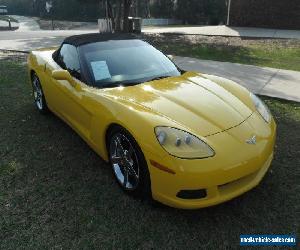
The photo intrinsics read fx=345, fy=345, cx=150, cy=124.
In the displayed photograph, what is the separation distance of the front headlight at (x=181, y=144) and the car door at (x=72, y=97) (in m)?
1.15

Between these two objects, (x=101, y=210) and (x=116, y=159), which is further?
(x=116, y=159)

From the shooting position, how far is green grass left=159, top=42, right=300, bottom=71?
984cm

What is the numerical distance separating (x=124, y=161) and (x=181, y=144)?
73 cm

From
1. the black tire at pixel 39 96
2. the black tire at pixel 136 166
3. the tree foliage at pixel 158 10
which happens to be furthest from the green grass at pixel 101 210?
the tree foliage at pixel 158 10

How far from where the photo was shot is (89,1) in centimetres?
2392

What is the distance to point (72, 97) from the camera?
13.7ft

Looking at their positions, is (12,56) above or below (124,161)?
below

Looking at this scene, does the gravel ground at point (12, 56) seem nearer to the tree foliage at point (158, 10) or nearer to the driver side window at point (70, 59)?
the driver side window at point (70, 59)

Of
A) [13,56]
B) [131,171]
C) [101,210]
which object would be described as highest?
[131,171]

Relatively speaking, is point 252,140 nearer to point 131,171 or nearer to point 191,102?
point 191,102

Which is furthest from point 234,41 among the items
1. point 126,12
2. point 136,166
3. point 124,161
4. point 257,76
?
point 136,166

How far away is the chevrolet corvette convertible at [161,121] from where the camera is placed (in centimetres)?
288

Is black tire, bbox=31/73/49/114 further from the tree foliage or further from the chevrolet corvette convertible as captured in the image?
the tree foliage

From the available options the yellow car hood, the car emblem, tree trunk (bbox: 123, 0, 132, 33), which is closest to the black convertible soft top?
the yellow car hood
